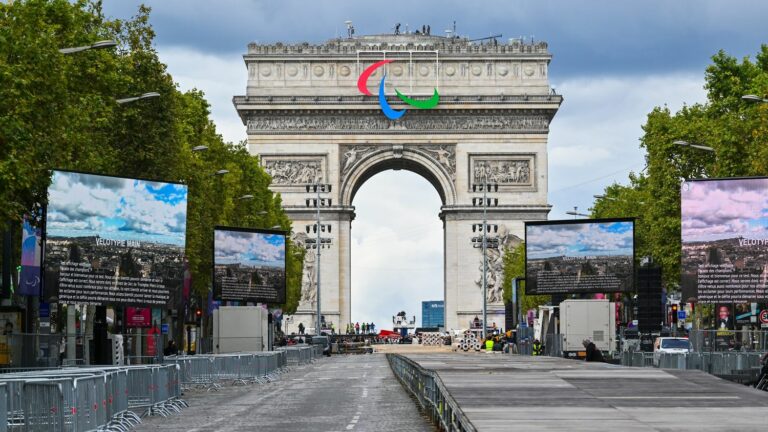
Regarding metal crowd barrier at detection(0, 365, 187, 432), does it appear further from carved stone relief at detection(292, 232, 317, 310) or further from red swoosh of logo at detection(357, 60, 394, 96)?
carved stone relief at detection(292, 232, 317, 310)

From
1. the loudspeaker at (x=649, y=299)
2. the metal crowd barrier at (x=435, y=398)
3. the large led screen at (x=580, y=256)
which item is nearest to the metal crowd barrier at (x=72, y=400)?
the metal crowd barrier at (x=435, y=398)

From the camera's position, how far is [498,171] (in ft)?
487

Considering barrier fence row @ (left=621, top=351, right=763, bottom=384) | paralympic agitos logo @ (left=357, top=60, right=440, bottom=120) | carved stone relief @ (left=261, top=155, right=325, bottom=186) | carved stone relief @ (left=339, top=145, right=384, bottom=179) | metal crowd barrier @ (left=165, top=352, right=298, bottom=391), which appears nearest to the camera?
barrier fence row @ (left=621, top=351, right=763, bottom=384)

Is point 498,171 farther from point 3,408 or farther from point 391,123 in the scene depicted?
point 3,408

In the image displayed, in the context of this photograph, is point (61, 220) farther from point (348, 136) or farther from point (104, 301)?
point (348, 136)

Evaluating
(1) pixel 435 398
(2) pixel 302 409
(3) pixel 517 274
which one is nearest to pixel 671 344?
(2) pixel 302 409

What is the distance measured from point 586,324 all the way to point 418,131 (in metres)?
65.5

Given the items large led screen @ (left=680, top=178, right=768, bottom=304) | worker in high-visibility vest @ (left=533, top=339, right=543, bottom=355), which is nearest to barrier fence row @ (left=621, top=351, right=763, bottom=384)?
large led screen @ (left=680, top=178, right=768, bottom=304)

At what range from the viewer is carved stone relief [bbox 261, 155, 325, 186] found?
5832 inches

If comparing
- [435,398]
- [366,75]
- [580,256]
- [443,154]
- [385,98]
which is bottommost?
[435,398]

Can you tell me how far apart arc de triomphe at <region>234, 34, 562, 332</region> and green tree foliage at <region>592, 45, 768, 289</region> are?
155 feet

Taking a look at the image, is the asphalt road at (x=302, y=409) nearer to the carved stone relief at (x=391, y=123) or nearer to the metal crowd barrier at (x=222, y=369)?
the metal crowd barrier at (x=222, y=369)

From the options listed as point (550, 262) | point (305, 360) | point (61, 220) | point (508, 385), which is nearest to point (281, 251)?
point (550, 262)

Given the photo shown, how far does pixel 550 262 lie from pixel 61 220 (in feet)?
135
